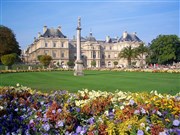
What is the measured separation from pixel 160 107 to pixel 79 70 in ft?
77.7

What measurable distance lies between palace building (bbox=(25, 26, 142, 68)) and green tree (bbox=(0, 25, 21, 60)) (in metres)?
21.9

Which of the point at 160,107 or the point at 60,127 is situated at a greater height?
the point at 160,107

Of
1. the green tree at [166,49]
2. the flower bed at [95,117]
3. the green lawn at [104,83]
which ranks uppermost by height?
the green tree at [166,49]

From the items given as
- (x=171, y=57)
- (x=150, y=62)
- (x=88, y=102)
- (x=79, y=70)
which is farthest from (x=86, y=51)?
(x=88, y=102)

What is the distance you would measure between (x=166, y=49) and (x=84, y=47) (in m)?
35.0

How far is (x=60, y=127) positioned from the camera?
14.6 ft

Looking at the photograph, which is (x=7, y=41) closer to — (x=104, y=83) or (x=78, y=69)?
(x=78, y=69)

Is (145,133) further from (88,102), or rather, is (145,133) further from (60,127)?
(88,102)

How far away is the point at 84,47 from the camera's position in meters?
92.4

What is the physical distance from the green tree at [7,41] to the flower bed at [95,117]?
158 feet

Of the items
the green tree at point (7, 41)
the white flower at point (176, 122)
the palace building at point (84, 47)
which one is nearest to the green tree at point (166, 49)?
the palace building at point (84, 47)

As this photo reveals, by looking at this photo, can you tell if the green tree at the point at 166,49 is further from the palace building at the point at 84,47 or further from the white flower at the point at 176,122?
the white flower at the point at 176,122

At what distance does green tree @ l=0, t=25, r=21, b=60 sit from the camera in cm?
5156

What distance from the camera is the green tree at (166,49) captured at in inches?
2491
